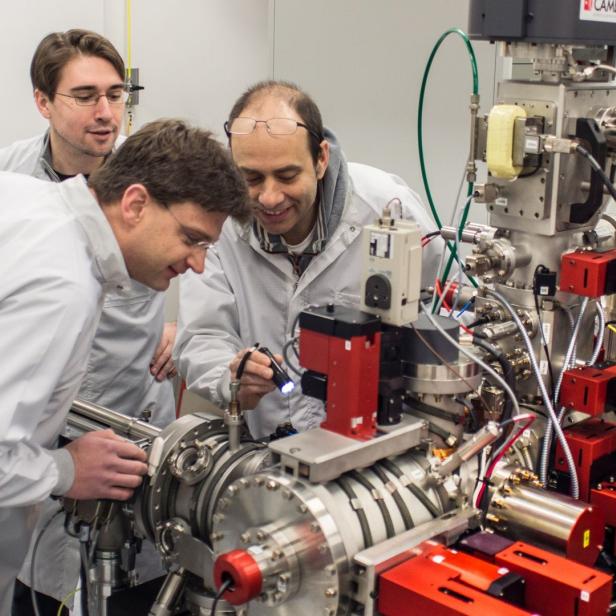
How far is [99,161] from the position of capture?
2189 mm

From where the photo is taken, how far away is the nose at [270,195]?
1.69 metres

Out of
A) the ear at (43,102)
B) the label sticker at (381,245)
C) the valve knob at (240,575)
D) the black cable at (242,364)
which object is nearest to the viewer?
the valve knob at (240,575)

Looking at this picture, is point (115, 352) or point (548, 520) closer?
point (548, 520)

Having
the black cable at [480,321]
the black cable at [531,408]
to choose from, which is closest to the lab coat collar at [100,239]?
the black cable at [480,321]

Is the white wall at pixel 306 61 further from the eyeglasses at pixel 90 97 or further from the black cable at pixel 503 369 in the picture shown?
the black cable at pixel 503 369

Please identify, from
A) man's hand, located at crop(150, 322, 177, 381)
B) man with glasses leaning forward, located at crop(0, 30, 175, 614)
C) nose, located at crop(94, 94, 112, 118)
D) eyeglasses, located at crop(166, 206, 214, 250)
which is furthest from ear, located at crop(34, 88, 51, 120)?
eyeglasses, located at crop(166, 206, 214, 250)

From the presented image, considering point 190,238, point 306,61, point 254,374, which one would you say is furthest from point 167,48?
point 254,374

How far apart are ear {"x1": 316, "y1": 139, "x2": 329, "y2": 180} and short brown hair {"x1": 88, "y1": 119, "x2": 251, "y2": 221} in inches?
15.9

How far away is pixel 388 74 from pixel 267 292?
163 centimetres

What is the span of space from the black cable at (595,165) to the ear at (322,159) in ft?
1.92

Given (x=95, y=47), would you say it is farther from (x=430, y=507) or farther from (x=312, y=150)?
(x=430, y=507)

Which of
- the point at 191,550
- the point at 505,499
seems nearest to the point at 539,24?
the point at 505,499

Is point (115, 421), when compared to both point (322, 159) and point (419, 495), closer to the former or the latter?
point (419, 495)

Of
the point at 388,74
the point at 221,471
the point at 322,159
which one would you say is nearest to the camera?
the point at 221,471
